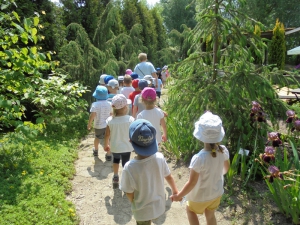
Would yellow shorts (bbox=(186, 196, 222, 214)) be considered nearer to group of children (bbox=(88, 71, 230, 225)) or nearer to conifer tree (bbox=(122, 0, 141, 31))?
group of children (bbox=(88, 71, 230, 225))

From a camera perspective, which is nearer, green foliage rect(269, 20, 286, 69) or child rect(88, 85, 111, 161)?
child rect(88, 85, 111, 161)

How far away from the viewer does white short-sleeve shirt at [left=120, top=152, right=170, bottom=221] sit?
82.7 inches

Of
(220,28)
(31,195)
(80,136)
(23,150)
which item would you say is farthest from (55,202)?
(220,28)

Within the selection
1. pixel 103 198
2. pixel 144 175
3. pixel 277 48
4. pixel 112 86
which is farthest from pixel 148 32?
pixel 144 175

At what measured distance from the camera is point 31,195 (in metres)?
3.27

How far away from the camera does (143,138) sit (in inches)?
79.9

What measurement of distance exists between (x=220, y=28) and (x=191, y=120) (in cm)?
140

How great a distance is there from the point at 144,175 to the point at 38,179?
222cm

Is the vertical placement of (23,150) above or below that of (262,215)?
above

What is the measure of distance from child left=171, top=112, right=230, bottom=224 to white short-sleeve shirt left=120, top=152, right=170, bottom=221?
0.21m

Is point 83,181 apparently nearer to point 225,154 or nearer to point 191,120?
point 191,120

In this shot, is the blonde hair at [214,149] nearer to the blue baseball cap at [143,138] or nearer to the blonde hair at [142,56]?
the blue baseball cap at [143,138]

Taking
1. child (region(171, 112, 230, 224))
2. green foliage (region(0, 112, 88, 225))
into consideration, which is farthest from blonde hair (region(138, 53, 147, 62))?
child (region(171, 112, 230, 224))

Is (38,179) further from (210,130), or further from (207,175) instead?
(210,130)
